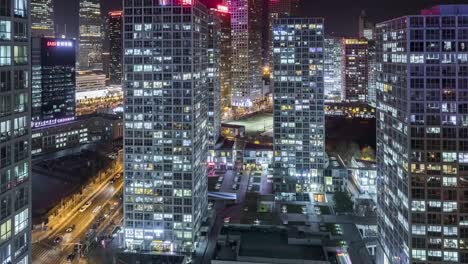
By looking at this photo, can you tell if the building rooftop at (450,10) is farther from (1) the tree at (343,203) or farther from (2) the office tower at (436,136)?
(1) the tree at (343,203)

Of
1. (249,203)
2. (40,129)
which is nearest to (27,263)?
(249,203)

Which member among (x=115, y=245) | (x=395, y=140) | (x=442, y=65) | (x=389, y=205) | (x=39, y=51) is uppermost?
(x=39, y=51)

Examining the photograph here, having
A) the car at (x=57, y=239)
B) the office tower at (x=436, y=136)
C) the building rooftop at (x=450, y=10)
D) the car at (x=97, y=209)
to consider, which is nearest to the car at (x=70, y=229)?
the car at (x=57, y=239)

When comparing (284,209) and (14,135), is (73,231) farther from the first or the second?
(14,135)

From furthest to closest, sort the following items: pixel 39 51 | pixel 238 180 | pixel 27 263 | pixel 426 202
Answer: pixel 39 51 → pixel 238 180 → pixel 426 202 → pixel 27 263

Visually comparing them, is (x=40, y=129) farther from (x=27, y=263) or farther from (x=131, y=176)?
(x=27, y=263)

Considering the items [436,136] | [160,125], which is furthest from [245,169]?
[436,136]
